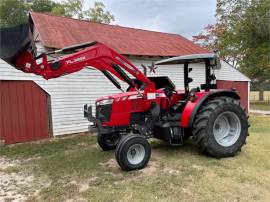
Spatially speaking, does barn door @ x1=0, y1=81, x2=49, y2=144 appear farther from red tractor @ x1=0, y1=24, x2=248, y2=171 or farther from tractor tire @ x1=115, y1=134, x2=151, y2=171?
tractor tire @ x1=115, y1=134, x2=151, y2=171

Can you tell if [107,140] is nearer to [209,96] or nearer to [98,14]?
[209,96]

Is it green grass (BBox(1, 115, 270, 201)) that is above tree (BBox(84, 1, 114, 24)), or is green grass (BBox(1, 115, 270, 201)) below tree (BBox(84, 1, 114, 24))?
below

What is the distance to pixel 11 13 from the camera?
89.1ft

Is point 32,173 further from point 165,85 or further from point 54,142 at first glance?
point 165,85

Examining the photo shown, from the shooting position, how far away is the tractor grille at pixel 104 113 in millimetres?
5559

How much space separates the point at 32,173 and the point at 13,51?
224 centimetres

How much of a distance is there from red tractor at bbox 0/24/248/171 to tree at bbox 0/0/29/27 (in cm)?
2420

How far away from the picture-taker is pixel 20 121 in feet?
27.4

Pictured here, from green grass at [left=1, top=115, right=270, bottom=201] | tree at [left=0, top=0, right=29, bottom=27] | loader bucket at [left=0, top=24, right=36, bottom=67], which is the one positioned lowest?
green grass at [left=1, top=115, right=270, bottom=201]

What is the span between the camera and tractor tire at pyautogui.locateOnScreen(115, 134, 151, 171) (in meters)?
4.90

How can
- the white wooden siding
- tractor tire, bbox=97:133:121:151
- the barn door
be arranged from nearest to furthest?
tractor tire, bbox=97:133:121:151, the barn door, the white wooden siding

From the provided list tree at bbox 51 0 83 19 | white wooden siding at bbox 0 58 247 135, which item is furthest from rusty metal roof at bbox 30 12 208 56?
tree at bbox 51 0 83 19

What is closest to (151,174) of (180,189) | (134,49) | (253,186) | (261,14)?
(180,189)

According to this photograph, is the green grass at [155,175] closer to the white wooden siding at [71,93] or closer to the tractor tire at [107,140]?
the tractor tire at [107,140]
